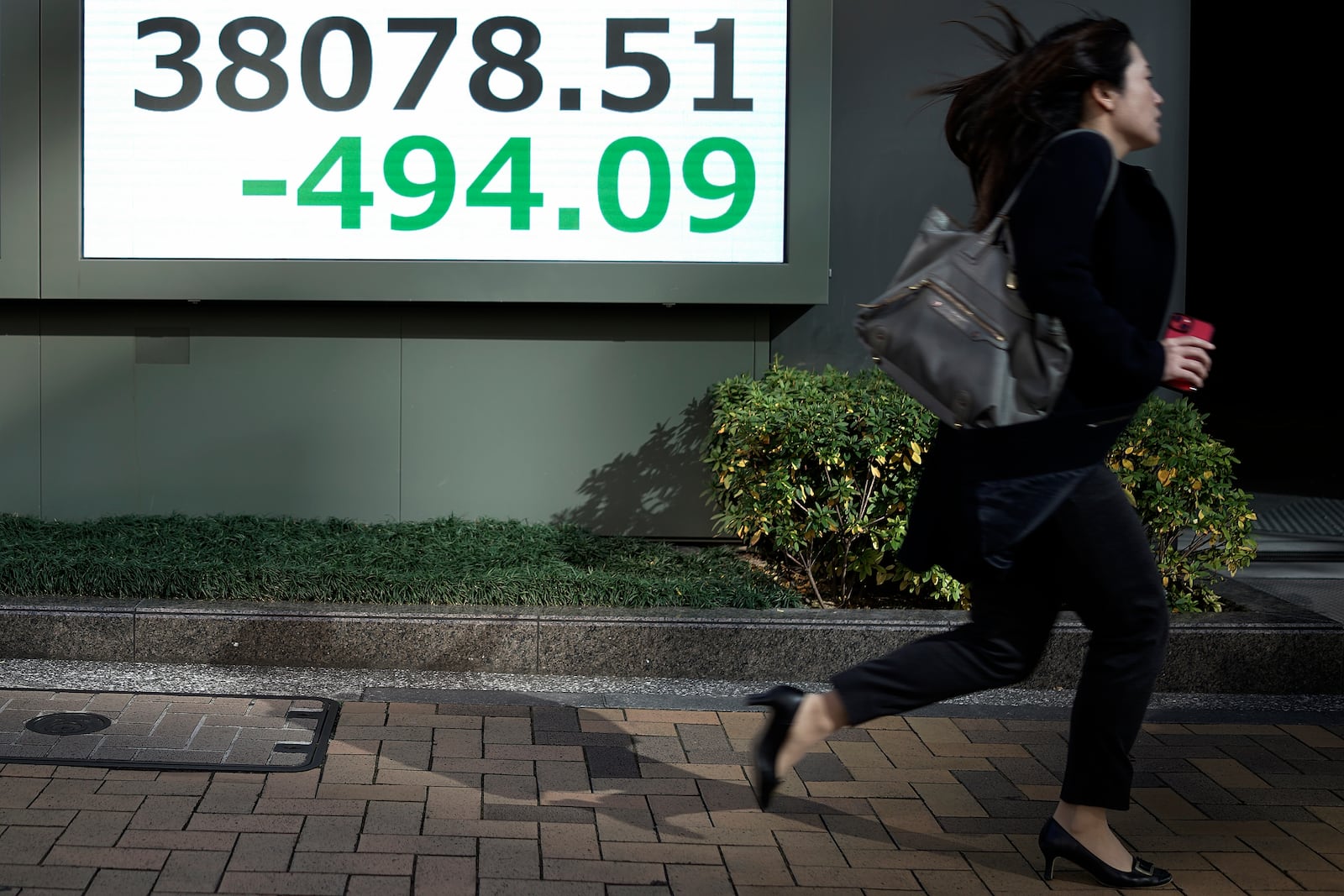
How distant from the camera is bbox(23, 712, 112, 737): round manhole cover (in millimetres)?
4062

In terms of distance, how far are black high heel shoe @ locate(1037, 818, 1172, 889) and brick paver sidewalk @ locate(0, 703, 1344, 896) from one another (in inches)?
1.8

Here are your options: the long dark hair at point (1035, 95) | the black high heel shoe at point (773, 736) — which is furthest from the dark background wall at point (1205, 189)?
the black high heel shoe at point (773, 736)

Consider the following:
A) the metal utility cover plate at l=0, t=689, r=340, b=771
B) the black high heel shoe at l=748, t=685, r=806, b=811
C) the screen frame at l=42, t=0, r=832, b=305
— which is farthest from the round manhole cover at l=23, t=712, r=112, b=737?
the screen frame at l=42, t=0, r=832, b=305

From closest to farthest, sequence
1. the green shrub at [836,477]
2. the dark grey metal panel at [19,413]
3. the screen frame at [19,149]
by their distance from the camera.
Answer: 1. the green shrub at [836,477]
2. the screen frame at [19,149]
3. the dark grey metal panel at [19,413]

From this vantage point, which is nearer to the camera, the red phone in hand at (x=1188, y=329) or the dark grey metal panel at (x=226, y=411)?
the red phone in hand at (x=1188, y=329)

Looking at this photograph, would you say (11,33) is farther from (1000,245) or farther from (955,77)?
(1000,245)

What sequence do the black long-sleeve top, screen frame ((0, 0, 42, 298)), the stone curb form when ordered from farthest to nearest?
screen frame ((0, 0, 42, 298))
the stone curb
the black long-sleeve top

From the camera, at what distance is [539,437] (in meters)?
6.48

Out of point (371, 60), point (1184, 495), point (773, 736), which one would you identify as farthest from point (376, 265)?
point (773, 736)

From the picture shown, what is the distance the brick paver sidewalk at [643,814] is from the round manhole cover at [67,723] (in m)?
0.32

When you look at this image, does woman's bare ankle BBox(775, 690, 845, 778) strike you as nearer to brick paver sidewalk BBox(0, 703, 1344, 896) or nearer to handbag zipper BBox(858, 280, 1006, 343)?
brick paver sidewalk BBox(0, 703, 1344, 896)

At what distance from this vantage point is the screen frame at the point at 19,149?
6145 mm

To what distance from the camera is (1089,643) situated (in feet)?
10.1

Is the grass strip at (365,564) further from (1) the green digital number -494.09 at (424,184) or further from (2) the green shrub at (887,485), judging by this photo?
(1) the green digital number -494.09 at (424,184)
